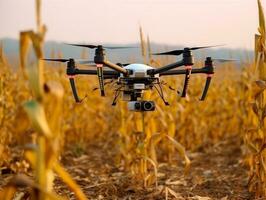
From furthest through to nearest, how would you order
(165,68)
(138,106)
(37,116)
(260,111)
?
1. (260,111)
2. (138,106)
3. (165,68)
4. (37,116)

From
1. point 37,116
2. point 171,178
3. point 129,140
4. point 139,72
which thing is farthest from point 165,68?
point 129,140

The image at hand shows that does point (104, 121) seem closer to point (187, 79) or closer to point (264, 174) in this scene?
point (264, 174)

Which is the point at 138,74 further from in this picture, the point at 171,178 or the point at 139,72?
the point at 171,178

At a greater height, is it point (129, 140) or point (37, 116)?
point (37, 116)

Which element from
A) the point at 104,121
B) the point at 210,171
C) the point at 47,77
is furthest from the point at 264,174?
the point at 104,121

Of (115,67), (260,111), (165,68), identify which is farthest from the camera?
(260,111)

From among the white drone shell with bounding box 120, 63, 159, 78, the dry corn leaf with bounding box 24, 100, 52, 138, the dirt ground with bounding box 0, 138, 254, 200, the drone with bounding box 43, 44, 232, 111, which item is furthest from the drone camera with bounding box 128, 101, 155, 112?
the dirt ground with bounding box 0, 138, 254, 200

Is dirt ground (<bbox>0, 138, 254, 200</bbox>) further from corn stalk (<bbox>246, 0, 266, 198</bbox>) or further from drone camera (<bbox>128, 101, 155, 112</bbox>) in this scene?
drone camera (<bbox>128, 101, 155, 112</bbox>)

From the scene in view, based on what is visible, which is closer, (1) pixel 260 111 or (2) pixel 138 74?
(2) pixel 138 74

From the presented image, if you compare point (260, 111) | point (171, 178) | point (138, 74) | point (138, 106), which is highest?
point (138, 74)
